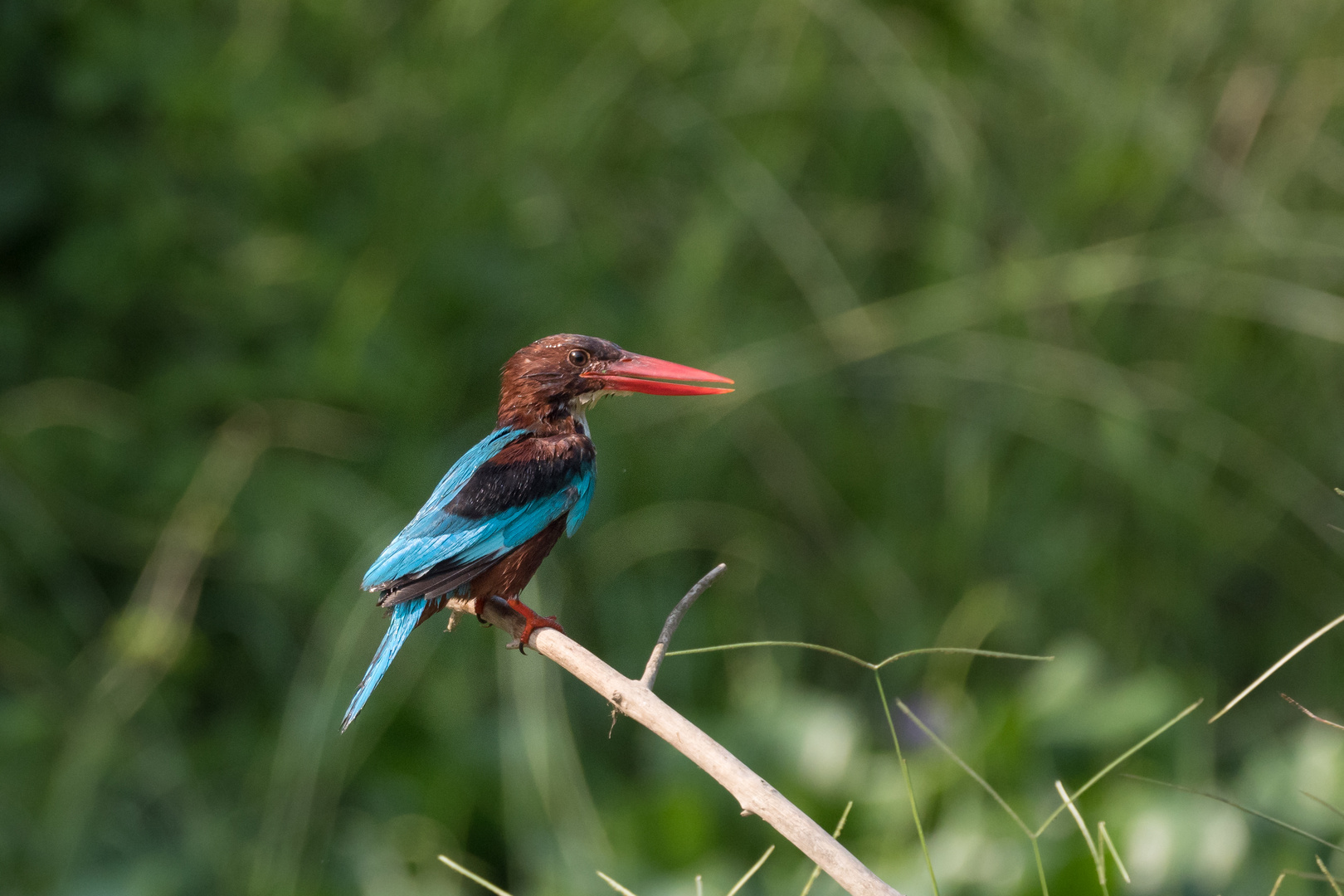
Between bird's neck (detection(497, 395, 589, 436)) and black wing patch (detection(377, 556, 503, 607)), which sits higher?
bird's neck (detection(497, 395, 589, 436))

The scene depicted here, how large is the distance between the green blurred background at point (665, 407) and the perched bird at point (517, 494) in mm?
1545

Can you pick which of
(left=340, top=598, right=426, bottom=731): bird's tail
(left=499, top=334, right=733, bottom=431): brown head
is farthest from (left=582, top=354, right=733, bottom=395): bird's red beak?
(left=340, top=598, right=426, bottom=731): bird's tail

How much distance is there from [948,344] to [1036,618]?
2.47 feet

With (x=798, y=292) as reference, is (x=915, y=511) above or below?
below

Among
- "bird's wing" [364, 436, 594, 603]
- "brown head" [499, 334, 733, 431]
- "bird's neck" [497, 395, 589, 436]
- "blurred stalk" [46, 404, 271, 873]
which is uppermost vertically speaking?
"brown head" [499, 334, 733, 431]

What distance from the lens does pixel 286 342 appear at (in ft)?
10.0

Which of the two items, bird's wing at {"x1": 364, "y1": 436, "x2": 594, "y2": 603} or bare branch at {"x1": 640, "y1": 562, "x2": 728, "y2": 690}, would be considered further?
bird's wing at {"x1": 364, "y1": 436, "x2": 594, "y2": 603}

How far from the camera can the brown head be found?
42.1 inches

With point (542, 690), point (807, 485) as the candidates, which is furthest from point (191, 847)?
point (807, 485)

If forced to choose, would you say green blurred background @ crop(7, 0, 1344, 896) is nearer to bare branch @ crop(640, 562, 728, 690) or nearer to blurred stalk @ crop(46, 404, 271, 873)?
blurred stalk @ crop(46, 404, 271, 873)

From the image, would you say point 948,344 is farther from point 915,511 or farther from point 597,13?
point 597,13

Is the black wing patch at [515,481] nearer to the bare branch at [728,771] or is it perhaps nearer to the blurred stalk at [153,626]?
the bare branch at [728,771]

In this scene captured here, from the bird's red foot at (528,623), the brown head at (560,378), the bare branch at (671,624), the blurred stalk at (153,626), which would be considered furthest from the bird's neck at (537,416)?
the blurred stalk at (153,626)

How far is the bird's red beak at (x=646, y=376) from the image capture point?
0.90 meters
